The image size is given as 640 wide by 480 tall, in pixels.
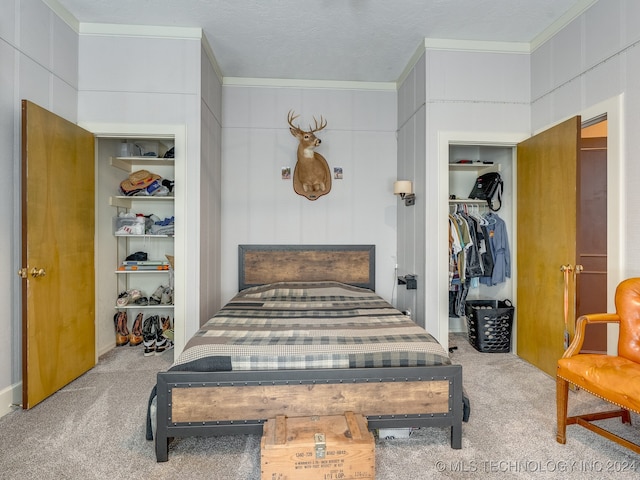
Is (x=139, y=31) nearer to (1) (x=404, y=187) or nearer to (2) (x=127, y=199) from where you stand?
(2) (x=127, y=199)

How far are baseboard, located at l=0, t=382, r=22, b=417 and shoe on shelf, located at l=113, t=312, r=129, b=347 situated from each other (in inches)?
50.6

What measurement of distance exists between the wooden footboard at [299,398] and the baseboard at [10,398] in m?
1.33

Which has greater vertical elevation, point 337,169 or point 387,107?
point 387,107

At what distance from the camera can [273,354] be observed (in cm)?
191

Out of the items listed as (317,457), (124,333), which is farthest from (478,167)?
(124,333)

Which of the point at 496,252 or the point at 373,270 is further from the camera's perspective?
the point at 373,270

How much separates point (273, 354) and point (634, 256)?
2.44 meters

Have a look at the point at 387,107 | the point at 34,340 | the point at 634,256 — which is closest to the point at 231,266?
the point at 34,340

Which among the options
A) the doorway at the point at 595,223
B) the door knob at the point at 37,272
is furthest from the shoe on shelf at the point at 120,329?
the doorway at the point at 595,223

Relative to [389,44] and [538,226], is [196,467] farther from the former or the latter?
[389,44]

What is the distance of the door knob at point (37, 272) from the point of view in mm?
2402

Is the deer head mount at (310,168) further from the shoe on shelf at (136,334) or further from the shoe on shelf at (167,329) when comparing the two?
the shoe on shelf at (136,334)

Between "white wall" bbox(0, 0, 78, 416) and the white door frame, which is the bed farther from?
"white wall" bbox(0, 0, 78, 416)

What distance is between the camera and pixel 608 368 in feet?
6.00
